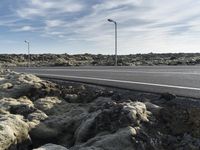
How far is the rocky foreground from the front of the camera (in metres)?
7.39

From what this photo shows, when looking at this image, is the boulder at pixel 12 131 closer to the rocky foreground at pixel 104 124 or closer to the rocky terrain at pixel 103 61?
the rocky foreground at pixel 104 124

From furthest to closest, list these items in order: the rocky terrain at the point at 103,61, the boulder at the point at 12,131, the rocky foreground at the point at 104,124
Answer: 1. the rocky terrain at the point at 103,61
2. the boulder at the point at 12,131
3. the rocky foreground at the point at 104,124

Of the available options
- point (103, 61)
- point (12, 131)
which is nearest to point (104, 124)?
point (12, 131)

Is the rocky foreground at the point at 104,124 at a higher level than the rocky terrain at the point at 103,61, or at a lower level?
higher

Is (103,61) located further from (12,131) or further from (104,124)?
(104,124)

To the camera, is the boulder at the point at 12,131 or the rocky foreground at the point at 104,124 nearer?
the rocky foreground at the point at 104,124

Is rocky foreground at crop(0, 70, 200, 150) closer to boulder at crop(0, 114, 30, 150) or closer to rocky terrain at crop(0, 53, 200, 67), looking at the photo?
boulder at crop(0, 114, 30, 150)

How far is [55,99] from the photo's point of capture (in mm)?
12156

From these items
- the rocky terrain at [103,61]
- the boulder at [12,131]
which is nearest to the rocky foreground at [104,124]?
the boulder at [12,131]

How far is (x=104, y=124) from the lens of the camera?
8141 mm

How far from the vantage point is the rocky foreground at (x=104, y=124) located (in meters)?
7.39

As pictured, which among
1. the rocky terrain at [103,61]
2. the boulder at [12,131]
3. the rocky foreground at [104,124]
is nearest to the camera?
the rocky foreground at [104,124]

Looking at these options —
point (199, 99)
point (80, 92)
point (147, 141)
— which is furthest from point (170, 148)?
point (80, 92)

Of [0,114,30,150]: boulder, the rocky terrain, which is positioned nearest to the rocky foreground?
[0,114,30,150]: boulder
